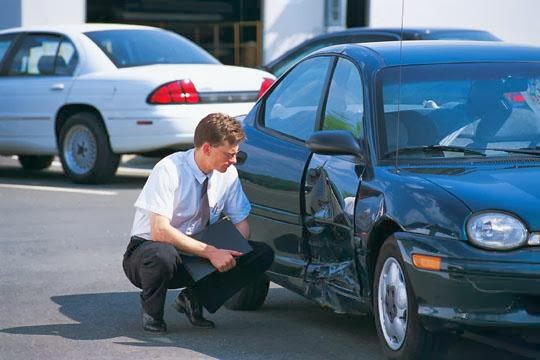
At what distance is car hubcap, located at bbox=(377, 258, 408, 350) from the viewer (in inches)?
245

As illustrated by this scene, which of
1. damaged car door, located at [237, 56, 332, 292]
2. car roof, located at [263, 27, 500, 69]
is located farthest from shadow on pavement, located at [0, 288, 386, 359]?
car roof, located at [263, 27, 500, 69]

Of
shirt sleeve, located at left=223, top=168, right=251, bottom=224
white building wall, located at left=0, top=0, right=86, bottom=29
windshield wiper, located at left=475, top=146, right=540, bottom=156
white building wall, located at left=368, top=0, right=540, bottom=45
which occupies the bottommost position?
white building wall, located at left=368, top=0, right=540, bottom=45

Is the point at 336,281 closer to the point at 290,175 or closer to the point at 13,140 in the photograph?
the point at 290,175

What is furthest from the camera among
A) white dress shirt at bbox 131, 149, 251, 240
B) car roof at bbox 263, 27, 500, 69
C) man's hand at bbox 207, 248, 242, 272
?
car roof at bbox 263, 27, 500, 69

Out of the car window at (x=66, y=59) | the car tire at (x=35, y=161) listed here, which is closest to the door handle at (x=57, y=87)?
the car window at (x=66, y=59)

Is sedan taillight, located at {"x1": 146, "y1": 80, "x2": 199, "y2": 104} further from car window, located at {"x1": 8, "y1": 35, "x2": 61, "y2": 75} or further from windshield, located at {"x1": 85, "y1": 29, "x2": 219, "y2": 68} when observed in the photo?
car window, located at {"x1": 8, "y1": 35, "x2": 61, "y2": 75}

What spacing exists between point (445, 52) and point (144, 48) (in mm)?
7813

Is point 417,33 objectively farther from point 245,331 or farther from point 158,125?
point 245,331

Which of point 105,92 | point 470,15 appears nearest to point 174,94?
point 105,92

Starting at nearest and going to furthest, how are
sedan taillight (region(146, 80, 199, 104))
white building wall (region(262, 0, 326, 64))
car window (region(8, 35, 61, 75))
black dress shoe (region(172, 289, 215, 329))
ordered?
black dress shoe (region(172, 289, 215, 329)), sedan taillight (region(146, 80, 199, 104)), car window (region(8, 35, 61, 75)), white building wall (region(262, 0, 326, 64))

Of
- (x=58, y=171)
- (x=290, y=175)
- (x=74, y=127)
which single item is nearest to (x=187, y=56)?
(x=74, y=127)

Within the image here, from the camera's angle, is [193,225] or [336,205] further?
[193,225]

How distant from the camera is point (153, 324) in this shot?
727cm

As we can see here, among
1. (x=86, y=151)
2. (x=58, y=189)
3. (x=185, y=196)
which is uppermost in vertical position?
(x=185, y=196)
